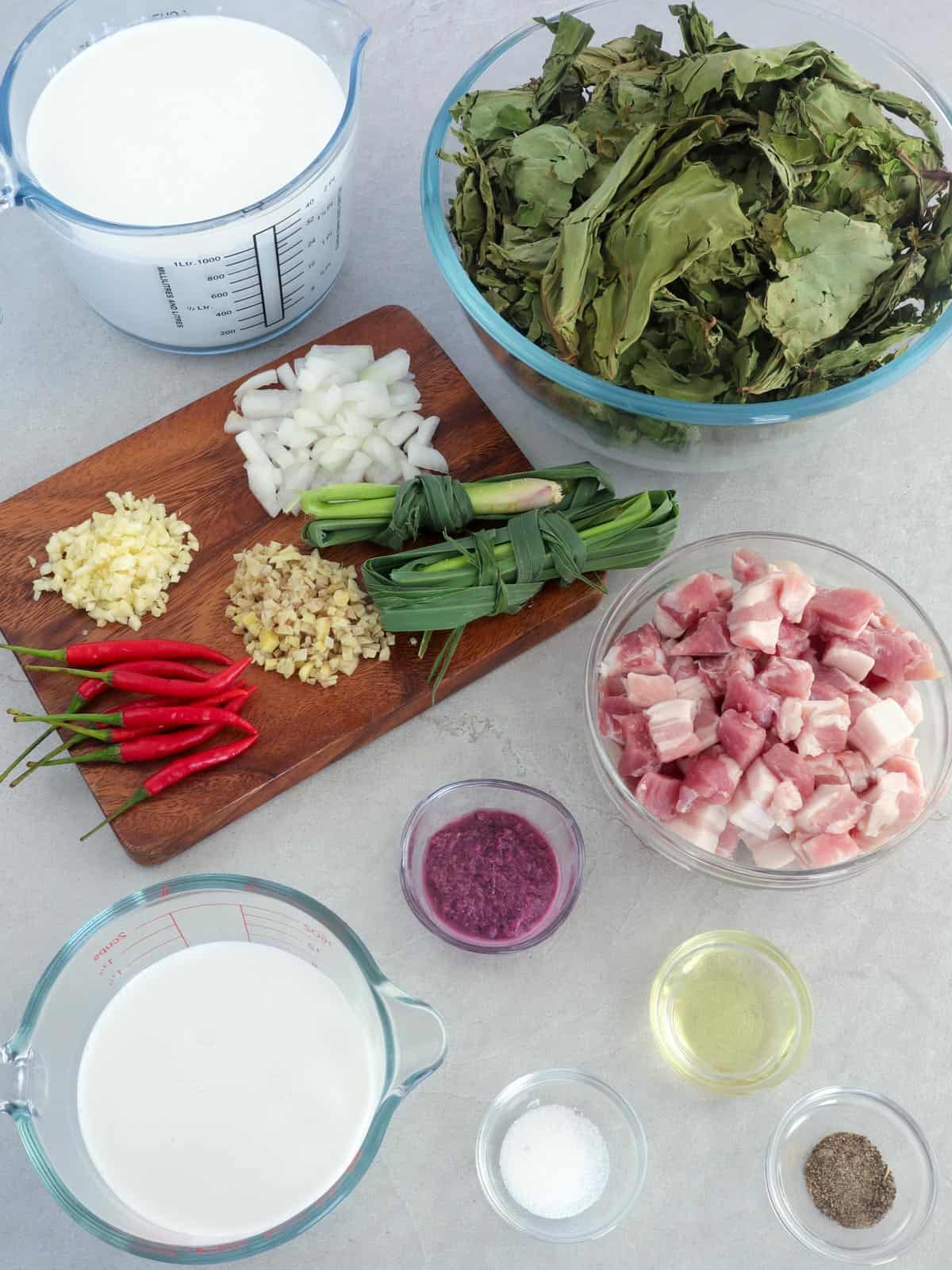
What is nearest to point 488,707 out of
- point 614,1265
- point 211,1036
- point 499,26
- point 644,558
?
point 644,558

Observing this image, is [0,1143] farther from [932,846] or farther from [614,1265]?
[932,846]

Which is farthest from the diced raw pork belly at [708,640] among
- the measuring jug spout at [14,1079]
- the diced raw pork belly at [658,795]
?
the measuring jug spout at [14,1079]

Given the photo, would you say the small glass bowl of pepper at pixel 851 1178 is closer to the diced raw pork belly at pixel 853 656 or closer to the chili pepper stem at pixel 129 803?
the diced raw pork belly at pixel 853 656

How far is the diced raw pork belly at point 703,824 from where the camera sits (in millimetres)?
1969

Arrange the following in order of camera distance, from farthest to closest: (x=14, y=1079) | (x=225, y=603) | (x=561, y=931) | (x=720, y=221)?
(x=225, y=603), (x=561, y=931), (x=720, y=221), (x=14, y=1079)

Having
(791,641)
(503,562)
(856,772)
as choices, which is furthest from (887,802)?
(503,562)

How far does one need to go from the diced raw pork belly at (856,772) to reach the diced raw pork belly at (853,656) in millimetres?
146

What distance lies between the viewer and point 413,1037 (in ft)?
5.89

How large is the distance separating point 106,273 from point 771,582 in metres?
1.24

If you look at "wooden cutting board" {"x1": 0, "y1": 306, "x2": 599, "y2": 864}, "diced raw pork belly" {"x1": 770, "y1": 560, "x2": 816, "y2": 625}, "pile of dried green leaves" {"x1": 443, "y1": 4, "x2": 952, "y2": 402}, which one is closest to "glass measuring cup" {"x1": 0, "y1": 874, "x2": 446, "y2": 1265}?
"wooden cutting board" {"x1": 0, "y1": 306, "x2": 599, "y2": 864}

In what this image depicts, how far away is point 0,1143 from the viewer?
6.49 ft

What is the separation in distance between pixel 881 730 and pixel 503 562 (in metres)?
0.67

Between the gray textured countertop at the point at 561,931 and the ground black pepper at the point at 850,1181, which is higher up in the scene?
the gray textured countertop at the point at 561,931

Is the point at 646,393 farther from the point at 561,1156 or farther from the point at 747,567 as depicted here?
the point at 561,1156
